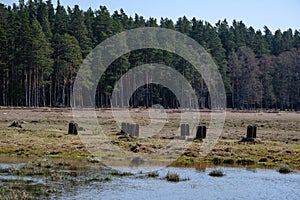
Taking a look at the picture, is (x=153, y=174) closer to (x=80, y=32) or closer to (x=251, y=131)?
(x=251, y=131)

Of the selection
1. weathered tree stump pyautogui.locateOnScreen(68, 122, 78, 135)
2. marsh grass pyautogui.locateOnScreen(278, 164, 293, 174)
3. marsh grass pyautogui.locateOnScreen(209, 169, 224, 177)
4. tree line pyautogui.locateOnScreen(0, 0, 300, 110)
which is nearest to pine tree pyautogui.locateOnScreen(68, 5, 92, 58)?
tree line pyautogui.locateOnScreen(0, 0, 300, 110)

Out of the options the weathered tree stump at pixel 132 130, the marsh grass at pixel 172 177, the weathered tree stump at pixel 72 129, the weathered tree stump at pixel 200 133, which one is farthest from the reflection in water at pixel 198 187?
the weathered tree stump at pixel 72 129

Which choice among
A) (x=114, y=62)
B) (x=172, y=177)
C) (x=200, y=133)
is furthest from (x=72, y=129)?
(x=114, y=62)

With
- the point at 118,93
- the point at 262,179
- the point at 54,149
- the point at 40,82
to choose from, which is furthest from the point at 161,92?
the point at 262,179

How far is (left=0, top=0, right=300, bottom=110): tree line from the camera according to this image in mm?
112375

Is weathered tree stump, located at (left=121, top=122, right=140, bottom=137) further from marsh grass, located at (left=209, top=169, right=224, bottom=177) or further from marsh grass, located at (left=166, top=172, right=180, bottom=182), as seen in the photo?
marsh grass, located at (left=166, top=172, right=180, bottom=182)

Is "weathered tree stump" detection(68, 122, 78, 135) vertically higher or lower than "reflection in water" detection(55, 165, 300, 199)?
higher

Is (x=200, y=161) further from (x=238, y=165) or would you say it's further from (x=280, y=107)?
(x=280, y=107)

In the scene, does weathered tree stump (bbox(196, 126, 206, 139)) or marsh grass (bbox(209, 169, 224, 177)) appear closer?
marsh grass (bbox(209, 169, 224, 177))

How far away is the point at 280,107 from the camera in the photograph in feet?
498

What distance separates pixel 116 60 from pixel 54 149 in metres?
88.0

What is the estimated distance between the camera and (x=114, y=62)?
4875 inches

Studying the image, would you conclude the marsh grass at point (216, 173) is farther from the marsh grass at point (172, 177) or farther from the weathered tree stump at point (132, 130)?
the weathered tree stump at point (132, 130)

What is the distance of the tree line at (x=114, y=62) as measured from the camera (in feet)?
369
